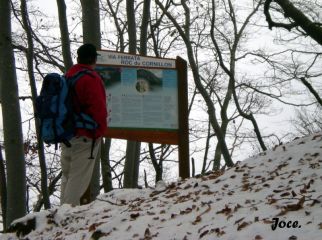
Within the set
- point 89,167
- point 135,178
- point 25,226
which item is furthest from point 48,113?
point 135,178

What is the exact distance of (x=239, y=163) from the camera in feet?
20.1

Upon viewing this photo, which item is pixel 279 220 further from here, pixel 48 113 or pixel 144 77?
pixel 144 77

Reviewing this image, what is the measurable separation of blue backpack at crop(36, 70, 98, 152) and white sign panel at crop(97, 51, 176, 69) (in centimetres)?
175

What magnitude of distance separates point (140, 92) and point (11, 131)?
1855 mm

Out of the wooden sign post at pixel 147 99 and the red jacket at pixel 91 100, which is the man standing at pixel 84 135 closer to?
the red jacket at pixel 91 100

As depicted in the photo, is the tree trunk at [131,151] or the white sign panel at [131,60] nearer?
the white sign panel at [131,60]

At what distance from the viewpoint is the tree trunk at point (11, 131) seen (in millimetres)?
6383

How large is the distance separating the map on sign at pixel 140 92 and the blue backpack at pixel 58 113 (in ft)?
5.13

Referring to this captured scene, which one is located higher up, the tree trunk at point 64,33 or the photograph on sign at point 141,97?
the tree trunk at point 64,33

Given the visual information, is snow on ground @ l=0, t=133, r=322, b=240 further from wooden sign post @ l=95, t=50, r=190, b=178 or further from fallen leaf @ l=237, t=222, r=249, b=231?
wooden sign post @ l=95, t=50, r=190, b=178

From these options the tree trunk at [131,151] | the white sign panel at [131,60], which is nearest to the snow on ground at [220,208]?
the white sign panel at [131,60]
